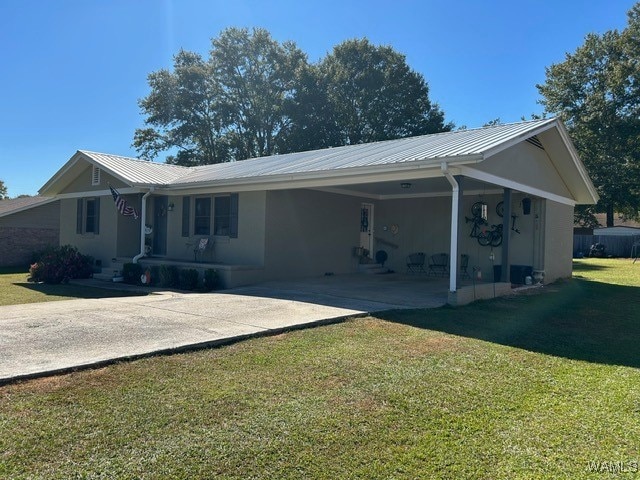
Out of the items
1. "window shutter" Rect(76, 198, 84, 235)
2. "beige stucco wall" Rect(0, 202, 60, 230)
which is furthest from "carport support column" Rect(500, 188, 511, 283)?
"beige stucco wall" Rect(0, 202, 60, 230)

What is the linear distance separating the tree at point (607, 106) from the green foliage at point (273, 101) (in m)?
8.70

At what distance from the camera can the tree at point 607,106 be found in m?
30.2

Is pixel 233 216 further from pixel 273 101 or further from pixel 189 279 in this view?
pixel 273 101

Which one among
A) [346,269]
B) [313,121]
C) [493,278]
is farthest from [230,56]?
[493,278]

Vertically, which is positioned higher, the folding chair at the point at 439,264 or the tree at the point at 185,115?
the tree at the point at 185,115

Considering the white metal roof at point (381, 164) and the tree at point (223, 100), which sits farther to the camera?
the tree at point (223, 100)

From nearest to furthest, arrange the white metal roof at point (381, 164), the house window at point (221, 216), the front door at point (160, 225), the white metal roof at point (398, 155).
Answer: the white metal roof at point (381, 164) → the white metal roof at point (398, 155) → the house window at point (221, 216) → the front door at point (160, 225)

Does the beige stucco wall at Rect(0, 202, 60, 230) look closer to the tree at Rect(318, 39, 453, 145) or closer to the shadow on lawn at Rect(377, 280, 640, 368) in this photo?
the tree at Rect(318, 39, 453, 145)

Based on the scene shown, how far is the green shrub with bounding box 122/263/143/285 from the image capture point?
527 inches

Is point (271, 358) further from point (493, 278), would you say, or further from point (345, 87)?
point (345, 87)

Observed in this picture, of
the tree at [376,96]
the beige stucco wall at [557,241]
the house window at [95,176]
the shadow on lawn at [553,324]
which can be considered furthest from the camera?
the tree at [376,96]

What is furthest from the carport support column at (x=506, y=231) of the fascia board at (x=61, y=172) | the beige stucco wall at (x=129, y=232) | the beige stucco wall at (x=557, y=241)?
the fascia board at (x=61, y=172)

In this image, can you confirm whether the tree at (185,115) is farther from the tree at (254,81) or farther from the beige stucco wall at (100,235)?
the beige stucco wall at (100,235)

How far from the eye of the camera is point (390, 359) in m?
5.45
